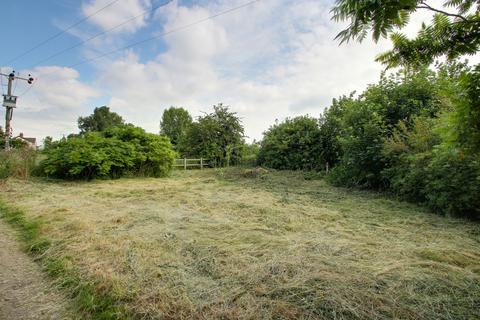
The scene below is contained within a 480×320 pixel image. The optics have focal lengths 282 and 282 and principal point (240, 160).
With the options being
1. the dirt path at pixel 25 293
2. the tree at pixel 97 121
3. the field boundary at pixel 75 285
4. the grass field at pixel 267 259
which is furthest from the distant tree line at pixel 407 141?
the tree at pixel 97 121

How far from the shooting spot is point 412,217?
5020mm

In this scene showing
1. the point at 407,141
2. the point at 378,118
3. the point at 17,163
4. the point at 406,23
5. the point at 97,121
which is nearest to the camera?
the point at 406,23

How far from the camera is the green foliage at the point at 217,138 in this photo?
17.4 m

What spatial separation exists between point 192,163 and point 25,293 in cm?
1461

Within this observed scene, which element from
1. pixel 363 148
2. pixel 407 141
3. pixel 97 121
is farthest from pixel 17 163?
pixel 97 121

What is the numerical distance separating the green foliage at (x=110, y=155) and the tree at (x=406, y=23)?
32.3ft

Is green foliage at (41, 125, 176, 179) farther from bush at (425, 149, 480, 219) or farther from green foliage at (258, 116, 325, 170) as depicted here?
bush at (425, 149, 480, 219)

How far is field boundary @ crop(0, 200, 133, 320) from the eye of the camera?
2156 mm

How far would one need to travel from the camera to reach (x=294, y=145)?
14125mm

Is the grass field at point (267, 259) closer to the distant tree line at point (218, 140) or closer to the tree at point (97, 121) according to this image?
the distant tree line at point (218, 140)

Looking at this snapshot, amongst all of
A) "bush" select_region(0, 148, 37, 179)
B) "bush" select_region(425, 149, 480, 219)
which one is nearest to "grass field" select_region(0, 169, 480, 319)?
"bush" select_region(425, 149, 480, 219)

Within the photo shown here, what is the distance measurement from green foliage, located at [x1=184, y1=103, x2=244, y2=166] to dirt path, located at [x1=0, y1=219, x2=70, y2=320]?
14.1 meters

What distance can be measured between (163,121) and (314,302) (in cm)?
3883

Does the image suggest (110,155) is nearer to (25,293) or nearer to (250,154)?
(25,293)
